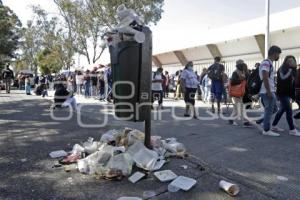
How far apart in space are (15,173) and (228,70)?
18610 millimetres

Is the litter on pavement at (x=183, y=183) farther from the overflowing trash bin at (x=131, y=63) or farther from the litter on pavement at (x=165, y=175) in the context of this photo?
the overflowing trash bin at (x=131, y=63)


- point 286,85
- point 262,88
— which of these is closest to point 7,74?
point 262,88

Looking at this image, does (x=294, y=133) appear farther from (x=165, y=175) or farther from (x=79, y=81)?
(x=79, y=81)

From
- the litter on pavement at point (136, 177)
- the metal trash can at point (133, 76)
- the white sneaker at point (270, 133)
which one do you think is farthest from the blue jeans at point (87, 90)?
the litter on pavement at point (136, 177)

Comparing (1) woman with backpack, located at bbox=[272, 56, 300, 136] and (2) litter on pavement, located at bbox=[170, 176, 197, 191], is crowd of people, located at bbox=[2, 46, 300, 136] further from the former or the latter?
(2) litter on pavement, located at bbox=[170, 176, 197, 191]

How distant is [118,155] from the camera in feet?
16.0

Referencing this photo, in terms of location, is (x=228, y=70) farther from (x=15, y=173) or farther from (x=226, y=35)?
(x=15, y=173)

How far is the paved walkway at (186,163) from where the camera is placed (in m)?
4.20

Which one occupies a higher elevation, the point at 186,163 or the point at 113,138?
the point at 113,138

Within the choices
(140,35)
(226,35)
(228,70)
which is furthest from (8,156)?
(226,35)

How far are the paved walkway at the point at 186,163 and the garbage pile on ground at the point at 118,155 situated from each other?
0.16 metres

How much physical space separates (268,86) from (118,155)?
3.66 metres

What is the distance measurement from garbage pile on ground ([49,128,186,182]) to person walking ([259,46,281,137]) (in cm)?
251

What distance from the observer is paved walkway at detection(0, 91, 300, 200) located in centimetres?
420
